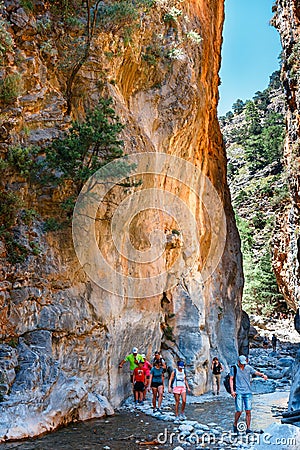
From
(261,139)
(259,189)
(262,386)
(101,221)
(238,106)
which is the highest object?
(238,106)

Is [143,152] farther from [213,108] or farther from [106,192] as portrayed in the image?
[213,108]

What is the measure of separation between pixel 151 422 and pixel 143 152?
880 centimetres

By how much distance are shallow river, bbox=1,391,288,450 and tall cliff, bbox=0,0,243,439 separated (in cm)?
42

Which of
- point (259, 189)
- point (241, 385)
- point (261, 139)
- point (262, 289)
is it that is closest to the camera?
point (241, 385)

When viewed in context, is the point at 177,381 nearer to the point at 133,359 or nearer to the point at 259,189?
the point at 133,359

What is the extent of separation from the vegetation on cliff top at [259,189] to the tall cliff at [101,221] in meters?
19.6

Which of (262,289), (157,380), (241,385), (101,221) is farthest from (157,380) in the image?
(262,289)

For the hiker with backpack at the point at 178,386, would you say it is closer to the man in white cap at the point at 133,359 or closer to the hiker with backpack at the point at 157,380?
the hiker with backpack at the point at 157,380

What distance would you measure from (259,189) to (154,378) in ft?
140

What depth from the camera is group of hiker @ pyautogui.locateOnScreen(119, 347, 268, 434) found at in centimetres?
913

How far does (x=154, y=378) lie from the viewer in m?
12.0

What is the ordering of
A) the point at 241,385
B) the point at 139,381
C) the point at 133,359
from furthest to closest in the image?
the point at 133,359
the point at 139,381
the point at 241,385

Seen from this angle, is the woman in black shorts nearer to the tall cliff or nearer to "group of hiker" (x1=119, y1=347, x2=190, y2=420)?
"group of hiker" (x1=119, y1=347, x2=190, y2=420)

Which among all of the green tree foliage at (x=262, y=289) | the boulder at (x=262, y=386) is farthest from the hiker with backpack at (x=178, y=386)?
the green tree foliage at (x=262, y=289)
